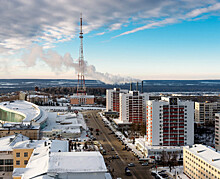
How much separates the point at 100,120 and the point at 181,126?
16.5 m

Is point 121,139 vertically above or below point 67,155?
below

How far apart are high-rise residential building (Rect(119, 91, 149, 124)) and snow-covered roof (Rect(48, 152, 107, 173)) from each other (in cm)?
1946

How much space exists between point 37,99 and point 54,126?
2649 centimetres

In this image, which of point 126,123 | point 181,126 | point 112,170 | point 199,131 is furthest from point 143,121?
point 112,170

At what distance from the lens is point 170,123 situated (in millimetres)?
18859

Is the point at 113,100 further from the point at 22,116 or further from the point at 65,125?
the point at 22,116

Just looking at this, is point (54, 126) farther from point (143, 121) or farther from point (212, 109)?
point (212, 109)

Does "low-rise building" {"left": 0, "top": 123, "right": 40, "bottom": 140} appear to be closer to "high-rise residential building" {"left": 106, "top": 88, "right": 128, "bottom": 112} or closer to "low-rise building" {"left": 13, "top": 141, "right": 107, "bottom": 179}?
"low-rise building" {"left": 13, "top": 141, "right": 107, "bottom": 179}

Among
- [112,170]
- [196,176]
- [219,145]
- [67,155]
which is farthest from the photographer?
[219,145]

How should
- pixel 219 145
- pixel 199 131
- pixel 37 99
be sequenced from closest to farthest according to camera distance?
pixel 219 145 → pixel 199 131 → pixel 37 99

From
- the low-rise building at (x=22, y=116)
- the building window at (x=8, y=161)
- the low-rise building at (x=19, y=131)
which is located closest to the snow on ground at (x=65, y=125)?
the low-rise building at (x=22, y=116)

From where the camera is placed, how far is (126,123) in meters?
28.9

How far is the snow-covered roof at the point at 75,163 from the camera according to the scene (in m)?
8.70

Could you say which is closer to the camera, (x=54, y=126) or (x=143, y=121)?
(x=54, y=126)
